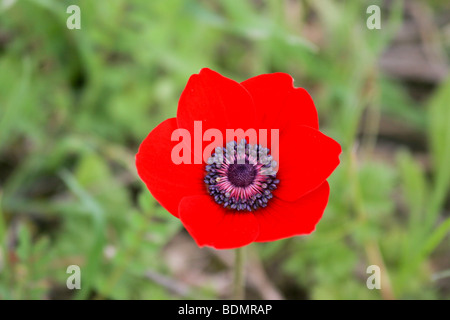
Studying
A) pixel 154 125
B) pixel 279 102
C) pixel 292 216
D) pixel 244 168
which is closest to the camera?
pixel 292 216

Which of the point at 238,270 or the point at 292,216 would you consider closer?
the point at 292,216

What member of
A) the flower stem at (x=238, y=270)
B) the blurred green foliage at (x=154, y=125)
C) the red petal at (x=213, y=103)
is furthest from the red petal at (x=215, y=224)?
the blurred green foliage at (x=154, y=125)

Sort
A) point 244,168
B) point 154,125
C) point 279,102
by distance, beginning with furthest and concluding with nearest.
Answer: point 154,125 < point 244,168 < point 279,102

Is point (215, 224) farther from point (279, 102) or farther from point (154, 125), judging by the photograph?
point (154, 125)

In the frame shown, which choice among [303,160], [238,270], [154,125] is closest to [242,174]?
[303,160]

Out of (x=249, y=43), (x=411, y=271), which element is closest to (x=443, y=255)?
(x=411, y=271)

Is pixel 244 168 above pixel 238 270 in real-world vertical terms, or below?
above

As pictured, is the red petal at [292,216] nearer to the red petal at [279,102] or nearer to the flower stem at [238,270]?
the flower stem at [238,270]
